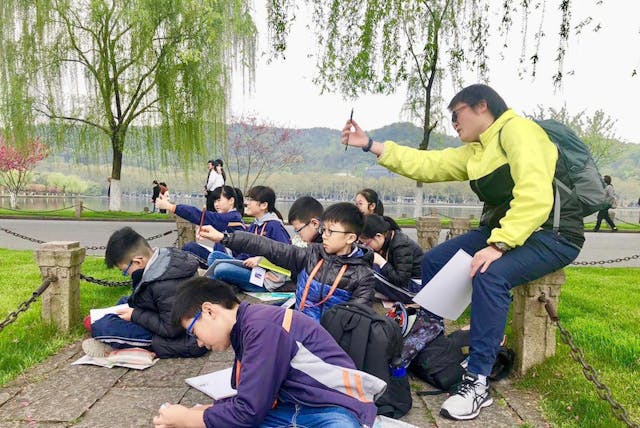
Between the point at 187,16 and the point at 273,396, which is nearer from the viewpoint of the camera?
the point at 273,396

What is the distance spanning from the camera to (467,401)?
2555 millimetres

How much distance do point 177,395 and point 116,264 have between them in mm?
1114

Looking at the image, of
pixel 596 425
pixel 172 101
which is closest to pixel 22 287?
pixel 596 425

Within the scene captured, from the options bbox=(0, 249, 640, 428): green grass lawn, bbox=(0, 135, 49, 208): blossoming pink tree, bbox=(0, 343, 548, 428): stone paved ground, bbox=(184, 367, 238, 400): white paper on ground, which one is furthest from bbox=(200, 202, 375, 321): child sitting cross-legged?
bbox=(0, 135, 49, 208): blossoming pink tree

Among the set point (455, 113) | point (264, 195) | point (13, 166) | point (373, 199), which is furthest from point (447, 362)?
point (13, 166)

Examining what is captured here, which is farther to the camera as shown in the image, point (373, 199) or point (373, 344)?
point (373, 199)

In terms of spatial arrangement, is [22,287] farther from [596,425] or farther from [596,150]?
[596,150]

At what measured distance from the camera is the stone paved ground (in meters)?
2.49

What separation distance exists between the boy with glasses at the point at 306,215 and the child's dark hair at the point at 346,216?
129 cm

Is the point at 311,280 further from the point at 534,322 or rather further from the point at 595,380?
the point at 595,380

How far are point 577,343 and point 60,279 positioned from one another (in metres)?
4.02

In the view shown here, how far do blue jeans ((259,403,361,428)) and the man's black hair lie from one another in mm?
1971

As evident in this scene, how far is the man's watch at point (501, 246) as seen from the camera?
260 centimetres

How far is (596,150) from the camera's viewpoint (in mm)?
29812
